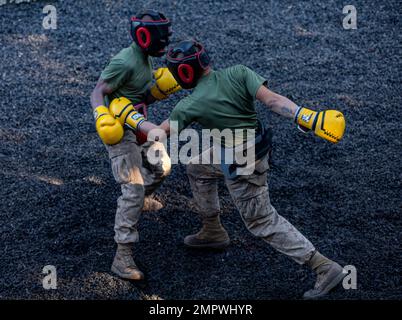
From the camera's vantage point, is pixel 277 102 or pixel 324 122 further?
pixel 277 102

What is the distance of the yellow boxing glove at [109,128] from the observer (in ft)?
17.2

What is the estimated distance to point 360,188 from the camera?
6441 millimetres

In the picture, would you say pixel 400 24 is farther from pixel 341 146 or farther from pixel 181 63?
pixel 181 63

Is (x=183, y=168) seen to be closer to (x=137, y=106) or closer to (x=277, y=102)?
(x=137, y=106)

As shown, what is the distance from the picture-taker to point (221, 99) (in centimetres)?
496

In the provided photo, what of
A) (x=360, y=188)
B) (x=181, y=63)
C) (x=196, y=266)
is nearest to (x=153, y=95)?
(x=181, y=63)

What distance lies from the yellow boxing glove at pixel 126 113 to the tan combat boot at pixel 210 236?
1079 mm

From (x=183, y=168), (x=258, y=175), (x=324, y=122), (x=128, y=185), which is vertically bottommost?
(x=183, y=168)

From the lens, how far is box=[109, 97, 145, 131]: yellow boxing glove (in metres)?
5.32

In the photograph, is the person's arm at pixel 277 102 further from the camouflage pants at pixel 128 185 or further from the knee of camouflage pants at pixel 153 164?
the knee of camouflage pants at pixel 153 164

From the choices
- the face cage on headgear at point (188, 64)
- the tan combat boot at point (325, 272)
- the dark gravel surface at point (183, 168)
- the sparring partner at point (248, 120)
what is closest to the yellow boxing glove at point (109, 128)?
the sparring partner at point (248, 120)

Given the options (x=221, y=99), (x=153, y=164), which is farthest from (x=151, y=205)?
(x=221, y=99)

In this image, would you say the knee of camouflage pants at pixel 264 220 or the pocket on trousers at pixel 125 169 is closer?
the knee of camouflage pants at pixel 264 220

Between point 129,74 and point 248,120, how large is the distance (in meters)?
1.06
